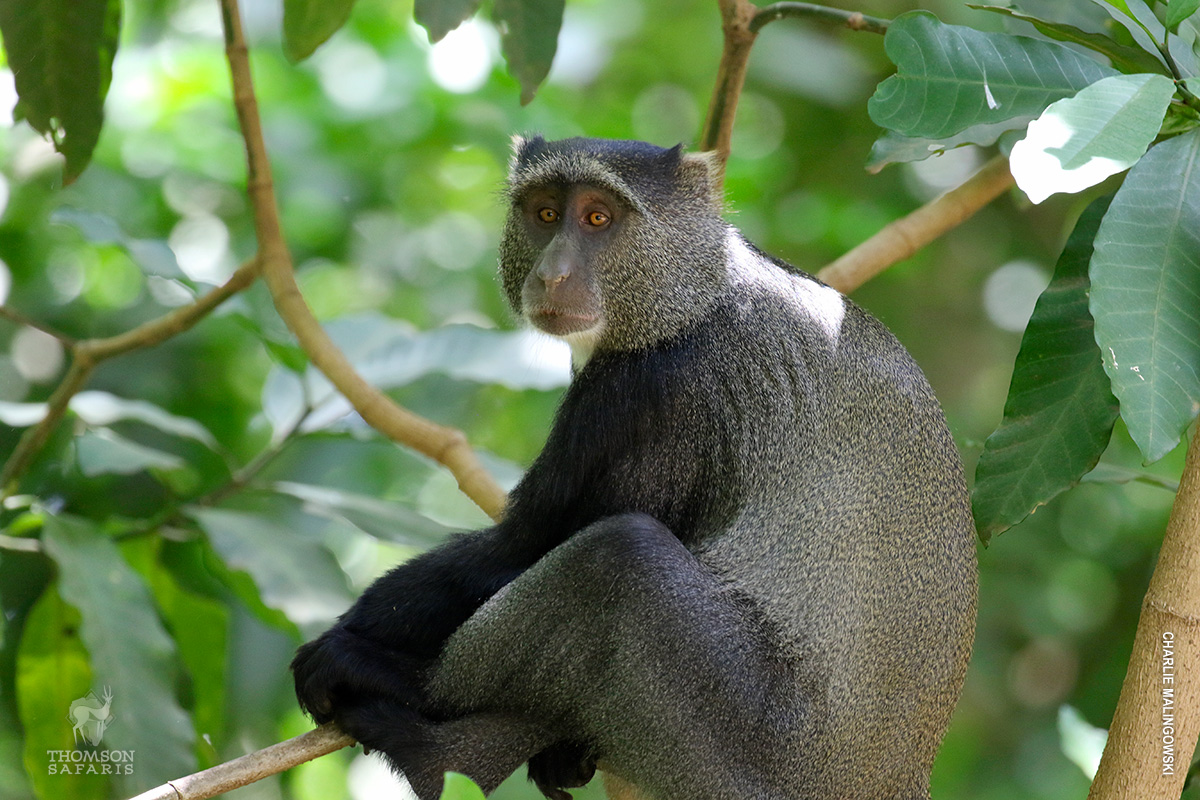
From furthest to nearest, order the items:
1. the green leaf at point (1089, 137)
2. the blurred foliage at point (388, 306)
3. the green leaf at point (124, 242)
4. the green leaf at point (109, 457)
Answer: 1. the blurred foliage at point (388, 306)
2. the green leaf at point (124, 242)
3. the green leaf at point (109, 457)
4. the green leaf at point (1089, 137)

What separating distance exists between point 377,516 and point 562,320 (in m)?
1.75

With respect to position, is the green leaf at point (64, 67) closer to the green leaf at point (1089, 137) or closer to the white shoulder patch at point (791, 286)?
the white shoulder patch at point (791, 286)

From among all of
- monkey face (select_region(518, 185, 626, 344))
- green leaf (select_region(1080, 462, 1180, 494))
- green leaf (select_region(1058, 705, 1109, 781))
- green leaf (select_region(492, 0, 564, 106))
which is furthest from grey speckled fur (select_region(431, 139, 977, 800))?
green leaf (select_region(492, 0, 564, 106))

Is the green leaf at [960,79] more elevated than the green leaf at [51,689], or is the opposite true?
the green leaf at [960,79]

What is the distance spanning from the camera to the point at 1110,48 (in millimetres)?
3920

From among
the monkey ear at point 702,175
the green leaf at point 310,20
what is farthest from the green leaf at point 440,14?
the monkey ear at point 702,175

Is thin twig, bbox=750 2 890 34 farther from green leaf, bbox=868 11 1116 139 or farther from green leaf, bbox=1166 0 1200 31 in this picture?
green leaf, bbox=1166 0 1200 31

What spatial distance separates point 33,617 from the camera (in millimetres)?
5453

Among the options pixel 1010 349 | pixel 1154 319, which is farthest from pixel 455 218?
pixel 1154 319

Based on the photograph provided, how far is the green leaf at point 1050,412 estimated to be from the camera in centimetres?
367

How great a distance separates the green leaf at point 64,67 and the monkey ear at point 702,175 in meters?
2.56

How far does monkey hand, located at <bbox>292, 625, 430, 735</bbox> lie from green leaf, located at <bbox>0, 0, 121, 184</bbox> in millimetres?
2435

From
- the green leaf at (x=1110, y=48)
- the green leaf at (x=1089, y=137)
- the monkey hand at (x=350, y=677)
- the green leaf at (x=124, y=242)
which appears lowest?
the monkey hand at (x=350, y=677)

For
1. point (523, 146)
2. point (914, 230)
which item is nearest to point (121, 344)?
point (523, 146)
